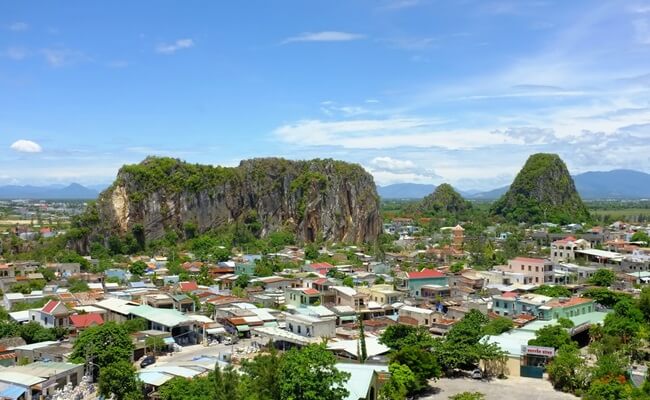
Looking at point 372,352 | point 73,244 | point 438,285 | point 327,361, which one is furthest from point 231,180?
point 327,361

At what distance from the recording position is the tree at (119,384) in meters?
17.8

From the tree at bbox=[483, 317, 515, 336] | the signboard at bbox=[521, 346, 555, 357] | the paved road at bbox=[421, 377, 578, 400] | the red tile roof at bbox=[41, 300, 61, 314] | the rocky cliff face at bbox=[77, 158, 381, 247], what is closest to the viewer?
the paved road at bbox=[421, 377, 578, 400]

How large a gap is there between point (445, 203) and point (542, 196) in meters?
16.0

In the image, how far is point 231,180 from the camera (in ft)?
231

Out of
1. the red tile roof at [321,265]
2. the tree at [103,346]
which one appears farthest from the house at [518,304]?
the tree at [103,346]

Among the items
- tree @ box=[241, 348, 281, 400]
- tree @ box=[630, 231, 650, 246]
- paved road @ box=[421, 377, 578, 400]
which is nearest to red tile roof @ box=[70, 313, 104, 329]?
→ tree @ box=[241, 348, 281, 400]

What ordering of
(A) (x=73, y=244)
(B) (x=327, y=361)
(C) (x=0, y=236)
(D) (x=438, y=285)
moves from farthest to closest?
(C) (x=0, y=236) → (A) (x=73, y=244) → (D) (x=438, y=285) → (B) (x=327, y=361)

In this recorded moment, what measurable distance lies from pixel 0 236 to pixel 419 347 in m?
49.6

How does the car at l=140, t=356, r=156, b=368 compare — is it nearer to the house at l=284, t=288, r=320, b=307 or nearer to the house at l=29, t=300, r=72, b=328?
the house at l=29, t=300, r=72, b=328

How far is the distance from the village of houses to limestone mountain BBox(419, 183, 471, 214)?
5589cm

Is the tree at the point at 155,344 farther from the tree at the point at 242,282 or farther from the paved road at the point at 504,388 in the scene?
the tree at the point at 242,282

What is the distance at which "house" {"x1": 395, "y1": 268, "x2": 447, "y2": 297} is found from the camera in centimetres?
3566

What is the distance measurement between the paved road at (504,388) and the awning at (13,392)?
468 inches

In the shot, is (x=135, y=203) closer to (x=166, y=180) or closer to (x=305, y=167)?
(x=166, y=180)
